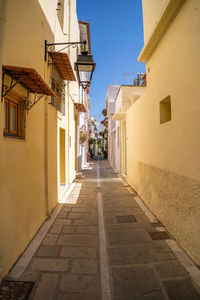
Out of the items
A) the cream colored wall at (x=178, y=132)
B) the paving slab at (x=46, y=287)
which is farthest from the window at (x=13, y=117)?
the cream colored wall at (x=178, y=132)

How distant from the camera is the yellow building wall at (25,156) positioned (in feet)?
8.63

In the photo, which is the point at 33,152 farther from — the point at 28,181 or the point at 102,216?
the point at 102,216

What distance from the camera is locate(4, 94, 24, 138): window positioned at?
2.95 metres

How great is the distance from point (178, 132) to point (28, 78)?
290 cm

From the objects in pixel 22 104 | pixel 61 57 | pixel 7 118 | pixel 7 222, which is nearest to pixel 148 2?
pixel 61 57

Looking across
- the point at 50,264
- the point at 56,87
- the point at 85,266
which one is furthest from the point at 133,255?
the point at 56,87

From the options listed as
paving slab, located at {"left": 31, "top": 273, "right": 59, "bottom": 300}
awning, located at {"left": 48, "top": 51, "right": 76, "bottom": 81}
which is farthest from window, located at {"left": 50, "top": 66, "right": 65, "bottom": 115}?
paving slab, located at {"left": 31, "top": 273, "right": 59, "bottom": 300}

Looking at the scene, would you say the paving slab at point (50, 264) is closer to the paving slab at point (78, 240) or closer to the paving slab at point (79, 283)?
the paving slab at point (79, 283)

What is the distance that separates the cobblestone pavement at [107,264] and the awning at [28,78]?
9.79ft

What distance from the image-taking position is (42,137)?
4461 millimetres

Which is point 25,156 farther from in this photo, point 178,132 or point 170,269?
point 170,269

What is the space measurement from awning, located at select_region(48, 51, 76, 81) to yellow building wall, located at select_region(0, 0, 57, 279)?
44 centimetres

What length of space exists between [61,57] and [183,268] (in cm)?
564

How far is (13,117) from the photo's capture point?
3213 millimetres
